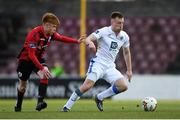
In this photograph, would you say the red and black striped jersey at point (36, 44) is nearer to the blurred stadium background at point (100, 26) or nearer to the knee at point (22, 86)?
the knee at point (22, 86)

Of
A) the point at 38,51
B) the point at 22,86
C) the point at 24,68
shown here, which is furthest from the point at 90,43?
the point at 22,86

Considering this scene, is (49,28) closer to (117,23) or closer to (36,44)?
(36,44)

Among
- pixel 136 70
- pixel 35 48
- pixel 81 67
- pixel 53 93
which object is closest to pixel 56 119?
pixel 35 48

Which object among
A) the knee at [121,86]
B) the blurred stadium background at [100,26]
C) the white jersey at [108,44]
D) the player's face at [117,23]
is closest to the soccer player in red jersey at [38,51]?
the white jersey at [108,44]

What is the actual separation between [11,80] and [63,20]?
5.95 metres

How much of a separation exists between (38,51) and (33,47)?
0.31m

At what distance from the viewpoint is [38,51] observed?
47.2 ft

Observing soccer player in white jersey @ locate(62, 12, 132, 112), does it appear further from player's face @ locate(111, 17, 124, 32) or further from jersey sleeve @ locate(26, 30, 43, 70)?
jersey sleeve @ locate(26, 30, 43, 70)

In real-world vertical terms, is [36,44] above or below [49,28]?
below

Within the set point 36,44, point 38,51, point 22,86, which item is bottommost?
point 22,86

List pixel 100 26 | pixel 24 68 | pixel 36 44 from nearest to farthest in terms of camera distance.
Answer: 1. pixel 36 44
2. pixel 24 68
3. pixel 100 26

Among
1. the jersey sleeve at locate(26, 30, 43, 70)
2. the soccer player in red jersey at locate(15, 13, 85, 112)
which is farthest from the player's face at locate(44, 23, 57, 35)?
the jersey sleeve at locate(26, 30, 43, 70)

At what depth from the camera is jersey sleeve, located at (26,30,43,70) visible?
45.7ft

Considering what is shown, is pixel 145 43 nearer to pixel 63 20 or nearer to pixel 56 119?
pixel 63 20
